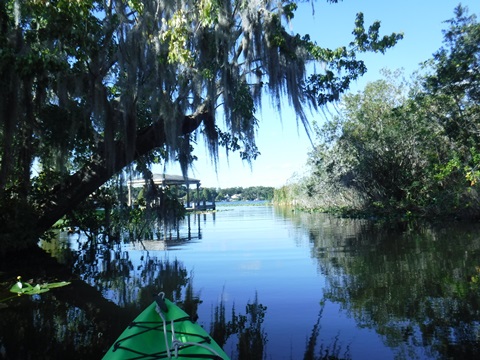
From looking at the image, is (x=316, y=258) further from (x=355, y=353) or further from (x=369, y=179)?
(x=369, y=179)

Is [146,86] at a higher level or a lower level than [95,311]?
higher

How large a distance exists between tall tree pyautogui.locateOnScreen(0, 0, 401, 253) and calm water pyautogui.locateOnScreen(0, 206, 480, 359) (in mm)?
2351

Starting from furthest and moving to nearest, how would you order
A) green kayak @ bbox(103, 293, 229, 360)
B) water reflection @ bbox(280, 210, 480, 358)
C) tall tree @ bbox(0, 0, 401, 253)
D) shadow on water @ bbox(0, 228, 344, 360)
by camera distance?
tall tree @ bbox(0, 0, 401, 253), shadow on water @ bbox(0, 228, 344, 360), water reflection @ bbox(280, 210, 480, 358), green kayak @ bbox(103, 293, 229, 360)

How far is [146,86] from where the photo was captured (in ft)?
29.2

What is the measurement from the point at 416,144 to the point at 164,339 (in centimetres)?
2056

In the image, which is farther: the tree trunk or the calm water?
the tree trunk

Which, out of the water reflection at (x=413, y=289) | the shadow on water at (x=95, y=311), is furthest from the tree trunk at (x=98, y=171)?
the water reflection at (x=413, y=289)

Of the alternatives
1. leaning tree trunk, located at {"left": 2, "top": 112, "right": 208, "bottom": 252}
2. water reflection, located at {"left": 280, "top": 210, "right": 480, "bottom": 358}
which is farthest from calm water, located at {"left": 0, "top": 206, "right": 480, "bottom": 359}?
leaning tree trunk, located at {"left": 2, "top": 112, "right": 208, "bottom": 252}

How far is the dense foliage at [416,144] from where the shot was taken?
49.2 feet

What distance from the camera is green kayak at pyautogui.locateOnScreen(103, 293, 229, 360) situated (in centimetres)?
327

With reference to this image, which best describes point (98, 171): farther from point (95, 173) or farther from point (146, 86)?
point (146, 86)

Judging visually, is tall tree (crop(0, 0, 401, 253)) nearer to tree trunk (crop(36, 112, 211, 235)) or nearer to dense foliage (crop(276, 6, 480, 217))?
tree trunk (crop(36, 112, 211, 235))

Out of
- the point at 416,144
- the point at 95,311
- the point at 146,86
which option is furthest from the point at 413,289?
the point at 416,144

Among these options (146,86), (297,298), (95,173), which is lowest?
(297,298)
